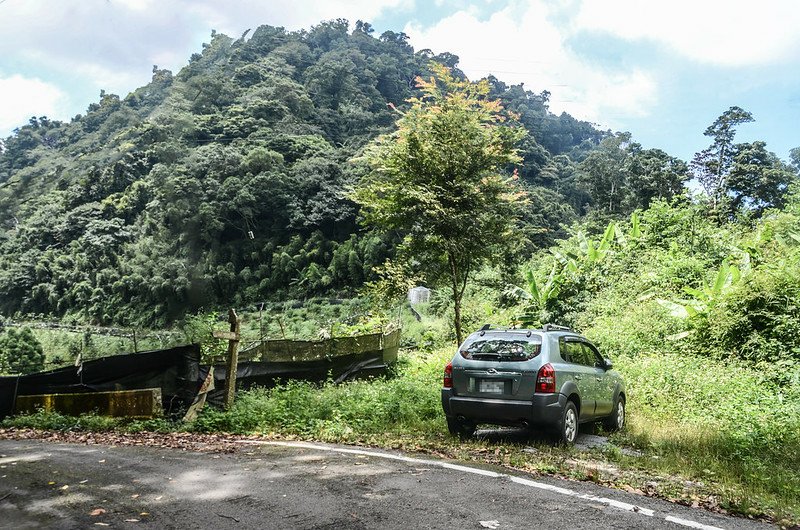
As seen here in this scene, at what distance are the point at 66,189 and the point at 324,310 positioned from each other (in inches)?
1610

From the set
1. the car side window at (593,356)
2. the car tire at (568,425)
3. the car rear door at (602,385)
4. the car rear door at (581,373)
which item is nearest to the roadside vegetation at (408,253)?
the car tire at (568,425)

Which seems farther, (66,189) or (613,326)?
(66,189)

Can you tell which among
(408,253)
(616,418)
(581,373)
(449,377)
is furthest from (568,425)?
(408,253)

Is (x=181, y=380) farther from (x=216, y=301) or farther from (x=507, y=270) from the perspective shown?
(x=216, y=301)

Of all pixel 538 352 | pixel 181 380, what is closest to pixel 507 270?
pixel 538 352

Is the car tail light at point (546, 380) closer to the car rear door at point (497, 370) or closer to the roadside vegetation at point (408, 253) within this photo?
the car rear door at point (497, 370)

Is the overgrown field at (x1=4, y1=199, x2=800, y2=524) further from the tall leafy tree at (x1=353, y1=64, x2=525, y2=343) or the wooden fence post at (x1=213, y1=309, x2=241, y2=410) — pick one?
the tall leafy tree at (x1=353, y1=64, x2=525, y2=343)

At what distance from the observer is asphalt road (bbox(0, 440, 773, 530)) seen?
4.36m

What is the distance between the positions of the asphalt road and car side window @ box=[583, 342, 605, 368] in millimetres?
3402

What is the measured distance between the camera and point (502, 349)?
766cm

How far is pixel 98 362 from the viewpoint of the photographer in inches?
408

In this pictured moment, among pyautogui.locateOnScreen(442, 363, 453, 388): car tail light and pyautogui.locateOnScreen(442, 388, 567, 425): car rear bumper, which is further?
pyautogui.locateOnScreen(442, 363, 453, 388): car tail light

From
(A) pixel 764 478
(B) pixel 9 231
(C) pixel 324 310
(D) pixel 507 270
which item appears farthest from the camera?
(B) pixel 9 231

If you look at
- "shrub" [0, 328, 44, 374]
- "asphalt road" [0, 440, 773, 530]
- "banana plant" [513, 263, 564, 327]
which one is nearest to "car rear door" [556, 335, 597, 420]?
"asphalt road" [0, 440, 773, 530]
